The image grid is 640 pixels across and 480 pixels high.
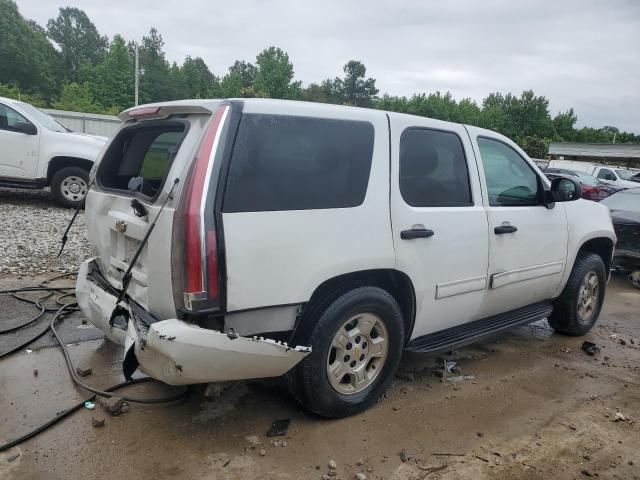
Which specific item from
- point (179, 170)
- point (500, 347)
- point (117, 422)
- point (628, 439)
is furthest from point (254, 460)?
point (500, 347)

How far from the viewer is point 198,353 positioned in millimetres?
2453

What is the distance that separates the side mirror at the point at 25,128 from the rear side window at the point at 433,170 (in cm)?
787

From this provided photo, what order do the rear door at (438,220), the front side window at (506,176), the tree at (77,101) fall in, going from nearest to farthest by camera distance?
the rear door at (438,220), the front side window at (506,176), the tree at (77,101)

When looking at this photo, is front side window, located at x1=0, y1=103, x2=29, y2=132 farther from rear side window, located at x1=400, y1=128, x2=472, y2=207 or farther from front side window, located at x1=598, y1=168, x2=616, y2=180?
front side window, located at x1=598, y1=168, x2=616, y2=180

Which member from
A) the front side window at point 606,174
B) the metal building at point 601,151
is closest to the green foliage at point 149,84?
the metal building at point 601,151

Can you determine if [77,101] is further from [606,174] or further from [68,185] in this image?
[606,174]

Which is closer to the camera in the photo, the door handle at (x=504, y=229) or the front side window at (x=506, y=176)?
the door handle at (x=504, y=229)

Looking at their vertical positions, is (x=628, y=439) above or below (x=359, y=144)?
below

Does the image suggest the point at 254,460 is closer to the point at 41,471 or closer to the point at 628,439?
the point at 41,471

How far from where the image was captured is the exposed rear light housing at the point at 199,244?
2416 mm

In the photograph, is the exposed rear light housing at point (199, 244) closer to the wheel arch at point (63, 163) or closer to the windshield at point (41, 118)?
the wheel arch at point (63, 163)

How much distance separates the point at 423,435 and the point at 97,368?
7.93ft

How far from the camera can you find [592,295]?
5105 mm

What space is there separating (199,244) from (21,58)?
189ft
